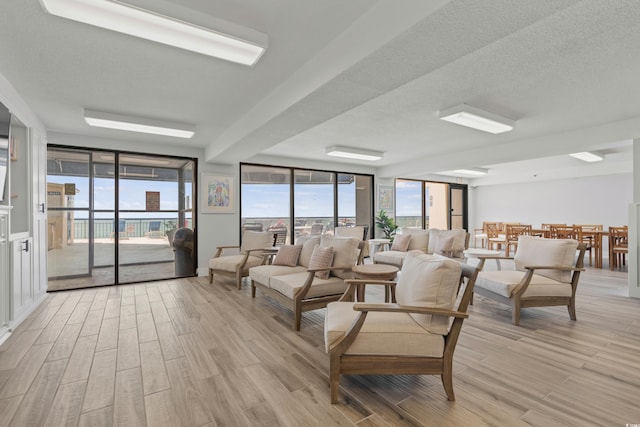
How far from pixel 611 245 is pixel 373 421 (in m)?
7.48

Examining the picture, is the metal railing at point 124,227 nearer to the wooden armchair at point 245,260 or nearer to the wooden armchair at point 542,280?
the wooden armchair at point 245,260

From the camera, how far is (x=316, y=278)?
134 inches

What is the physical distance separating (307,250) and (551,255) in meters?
2.96

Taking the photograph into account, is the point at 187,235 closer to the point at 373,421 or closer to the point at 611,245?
the point at 373,421

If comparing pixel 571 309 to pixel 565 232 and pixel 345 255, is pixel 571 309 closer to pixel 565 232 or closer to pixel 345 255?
→ pixel 345 255

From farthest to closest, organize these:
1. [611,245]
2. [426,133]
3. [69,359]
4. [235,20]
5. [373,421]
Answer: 1. [611,245]
2. [426,133]
3. [69,359]
4. [235,20]
5. [373,421]

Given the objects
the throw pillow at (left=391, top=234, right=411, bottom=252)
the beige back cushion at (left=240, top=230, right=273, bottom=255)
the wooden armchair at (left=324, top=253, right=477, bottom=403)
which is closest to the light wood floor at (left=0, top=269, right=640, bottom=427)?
the wooden armchair at (left=324, top=253, right=477, bottom=403)

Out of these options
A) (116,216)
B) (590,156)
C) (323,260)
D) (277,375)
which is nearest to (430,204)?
(590,156)

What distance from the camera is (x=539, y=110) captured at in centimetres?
373

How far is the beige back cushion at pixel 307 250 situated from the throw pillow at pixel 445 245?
2.37 metres

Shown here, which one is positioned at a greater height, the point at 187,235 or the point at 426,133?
the point at 426,133

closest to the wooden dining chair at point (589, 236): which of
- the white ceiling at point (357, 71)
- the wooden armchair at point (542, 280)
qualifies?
the white ceiling at point (357, 71)

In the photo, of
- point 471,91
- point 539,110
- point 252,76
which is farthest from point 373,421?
point 539,110

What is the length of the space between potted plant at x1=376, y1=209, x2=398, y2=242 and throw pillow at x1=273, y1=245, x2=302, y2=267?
420 centimetres
